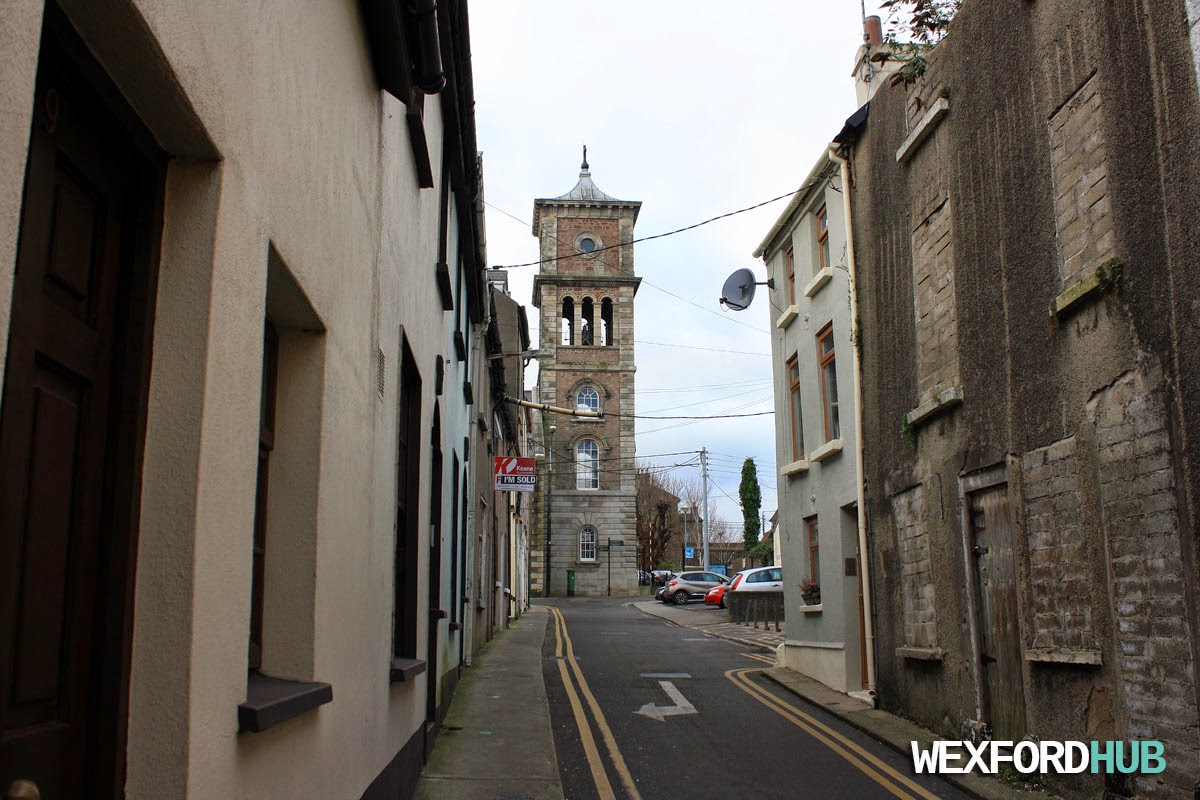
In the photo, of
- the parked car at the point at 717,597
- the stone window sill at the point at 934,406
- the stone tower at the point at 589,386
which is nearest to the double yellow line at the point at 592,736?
Result: the stone window sill at the point at 934,406

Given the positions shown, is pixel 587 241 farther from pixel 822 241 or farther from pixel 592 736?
pixel 592 736

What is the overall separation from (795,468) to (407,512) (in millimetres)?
9738

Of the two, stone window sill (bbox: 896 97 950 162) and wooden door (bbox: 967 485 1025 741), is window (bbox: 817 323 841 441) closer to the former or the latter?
stone window sill (bbox: 896 97 950 162)

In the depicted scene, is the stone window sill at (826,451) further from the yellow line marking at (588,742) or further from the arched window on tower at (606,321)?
the arched window on tower at (606,321)

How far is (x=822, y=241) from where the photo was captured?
15297 mm

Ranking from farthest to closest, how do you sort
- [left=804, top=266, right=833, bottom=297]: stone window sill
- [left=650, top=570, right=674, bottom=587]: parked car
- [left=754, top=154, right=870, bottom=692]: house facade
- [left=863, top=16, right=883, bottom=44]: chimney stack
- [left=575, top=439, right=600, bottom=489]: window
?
[left=650, top=570, right=674, bottom=587]: parked car, [left=575, top=439, right=600, bottom=489]: window, [left=863, top=16, right=883, bottom=44]: chimney stack, [left=804, top=266, right=833, bottom=297]: stone window sill, [left=754, top=154, right=870, bottom=692]: house facade

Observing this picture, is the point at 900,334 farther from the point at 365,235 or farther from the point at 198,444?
the point at 198,444

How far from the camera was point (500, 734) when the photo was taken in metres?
9.61

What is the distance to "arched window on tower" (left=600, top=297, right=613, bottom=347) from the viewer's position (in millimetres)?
56219

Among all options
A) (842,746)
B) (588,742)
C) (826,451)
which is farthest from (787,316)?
(588,742)

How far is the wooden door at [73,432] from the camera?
84.5 inches

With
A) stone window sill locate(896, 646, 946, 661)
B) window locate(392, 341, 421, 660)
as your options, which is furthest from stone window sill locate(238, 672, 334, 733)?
stone window sill locate(896, 646, 946, 661)

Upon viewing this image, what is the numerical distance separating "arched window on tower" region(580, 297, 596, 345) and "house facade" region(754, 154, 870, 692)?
38459mm

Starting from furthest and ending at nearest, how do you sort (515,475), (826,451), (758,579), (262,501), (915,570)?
(758,579), (515,475), (826,451), (915,570), (262,501)
